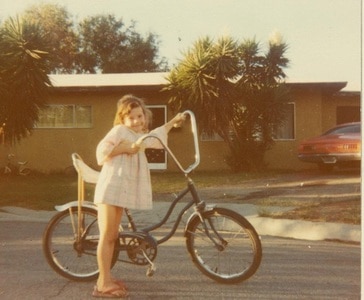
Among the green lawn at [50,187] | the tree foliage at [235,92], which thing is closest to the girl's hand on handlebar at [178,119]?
the green lawn at [50,187]

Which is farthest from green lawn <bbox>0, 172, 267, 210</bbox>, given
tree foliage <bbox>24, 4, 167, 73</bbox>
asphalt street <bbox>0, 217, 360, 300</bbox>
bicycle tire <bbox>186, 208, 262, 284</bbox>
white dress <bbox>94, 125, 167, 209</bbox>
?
white dress <bbox>94, 125, 167, 209</bbox>

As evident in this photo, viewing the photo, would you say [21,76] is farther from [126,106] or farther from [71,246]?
[126,106]

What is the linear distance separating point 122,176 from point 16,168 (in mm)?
10372

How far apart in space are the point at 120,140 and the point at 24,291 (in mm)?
1184

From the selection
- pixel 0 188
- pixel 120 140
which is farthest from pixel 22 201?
pixel 120 140

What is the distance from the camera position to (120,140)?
3.96 metres

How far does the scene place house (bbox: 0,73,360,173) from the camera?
15500mm

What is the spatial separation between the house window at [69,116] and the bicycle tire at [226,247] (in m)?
11.3

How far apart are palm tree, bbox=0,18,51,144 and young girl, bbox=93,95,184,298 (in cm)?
279

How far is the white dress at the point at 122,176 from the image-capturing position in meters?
3.95

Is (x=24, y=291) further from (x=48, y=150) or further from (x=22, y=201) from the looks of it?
(x=48, y=150)

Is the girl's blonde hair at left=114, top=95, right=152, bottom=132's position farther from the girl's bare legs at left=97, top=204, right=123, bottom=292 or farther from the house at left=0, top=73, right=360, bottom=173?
the house at left=0, top=73, right=360, bottom=173

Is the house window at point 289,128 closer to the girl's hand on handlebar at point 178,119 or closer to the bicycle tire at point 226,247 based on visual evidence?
the bicycle tire at point 226,247

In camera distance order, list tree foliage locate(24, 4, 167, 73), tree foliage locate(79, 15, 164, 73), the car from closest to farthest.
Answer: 1. tree foliage locate(24, 4, 167, 73)
2. tree foliage locate(79, 15, 164, 73)
3. the car
